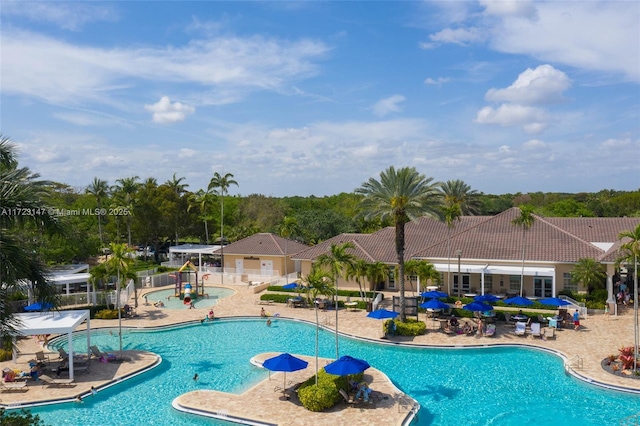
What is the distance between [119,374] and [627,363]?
80.2ft

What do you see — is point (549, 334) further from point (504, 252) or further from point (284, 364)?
point (284, 364)

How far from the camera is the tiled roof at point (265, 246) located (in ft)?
171

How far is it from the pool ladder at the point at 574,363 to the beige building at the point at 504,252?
484 inches

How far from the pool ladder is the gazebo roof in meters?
24.2

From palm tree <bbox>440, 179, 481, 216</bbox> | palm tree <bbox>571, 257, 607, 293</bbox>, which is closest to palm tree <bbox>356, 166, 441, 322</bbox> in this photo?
palm tree <bbox>571, 257, 607, 293</bbox>

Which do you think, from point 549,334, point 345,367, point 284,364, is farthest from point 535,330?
point 284,364

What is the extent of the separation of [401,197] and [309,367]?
11641mm

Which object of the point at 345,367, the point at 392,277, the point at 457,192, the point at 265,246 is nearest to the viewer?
the point at 345,367

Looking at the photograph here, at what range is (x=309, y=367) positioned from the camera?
2422cm

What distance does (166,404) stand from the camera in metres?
20.8

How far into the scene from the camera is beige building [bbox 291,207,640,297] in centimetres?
3775

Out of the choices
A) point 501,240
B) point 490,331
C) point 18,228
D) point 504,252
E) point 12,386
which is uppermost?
point 18,228

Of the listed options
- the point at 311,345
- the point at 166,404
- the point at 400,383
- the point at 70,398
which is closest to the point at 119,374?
the point at 70,398

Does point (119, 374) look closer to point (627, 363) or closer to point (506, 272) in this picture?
point (627, 363)
